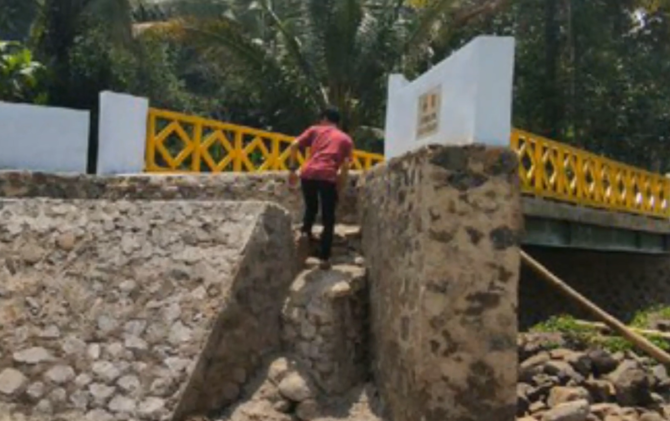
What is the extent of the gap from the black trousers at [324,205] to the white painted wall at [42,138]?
13.2 feet

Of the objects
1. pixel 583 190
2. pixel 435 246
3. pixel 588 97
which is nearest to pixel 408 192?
pixel 435 246

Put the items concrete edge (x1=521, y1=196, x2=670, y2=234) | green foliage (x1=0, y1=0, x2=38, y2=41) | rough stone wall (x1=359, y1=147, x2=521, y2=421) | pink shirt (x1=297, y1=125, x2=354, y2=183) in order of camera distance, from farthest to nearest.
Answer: green foliage (x1=0, y1=0, x2=38, y2=41) < concrete edge (x1=521, y1=196, x2=670, y2=234) < pink shirt (x1=297, y1=125, x2=354, y2=183) < rough stone wall (x1=359, y1=147, x2=521, y2=421)

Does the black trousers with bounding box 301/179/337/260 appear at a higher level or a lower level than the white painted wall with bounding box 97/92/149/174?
lower

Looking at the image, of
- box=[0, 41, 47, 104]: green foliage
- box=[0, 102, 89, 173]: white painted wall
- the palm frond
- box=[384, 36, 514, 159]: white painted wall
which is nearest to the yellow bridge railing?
box=[0, 102, 89, 173]: white painted wall

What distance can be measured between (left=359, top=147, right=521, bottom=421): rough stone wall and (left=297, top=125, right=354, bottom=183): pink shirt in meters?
1.27

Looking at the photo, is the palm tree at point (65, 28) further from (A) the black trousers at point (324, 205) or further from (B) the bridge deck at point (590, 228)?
(A) the black trousers at point (324, 205)

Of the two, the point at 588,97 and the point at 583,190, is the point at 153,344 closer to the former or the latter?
the point at 583,190

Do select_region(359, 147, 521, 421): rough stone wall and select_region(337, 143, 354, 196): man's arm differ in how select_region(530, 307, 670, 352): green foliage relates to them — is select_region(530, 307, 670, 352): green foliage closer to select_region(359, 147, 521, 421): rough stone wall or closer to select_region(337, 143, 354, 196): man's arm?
select_region(337, 143, 354, 196): man's arm

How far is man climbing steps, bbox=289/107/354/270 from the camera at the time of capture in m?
8.18

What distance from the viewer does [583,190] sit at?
14180 millimetres

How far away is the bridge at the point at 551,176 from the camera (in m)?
11.6

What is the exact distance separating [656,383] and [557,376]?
5.15 ft

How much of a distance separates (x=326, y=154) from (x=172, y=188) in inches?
94.4

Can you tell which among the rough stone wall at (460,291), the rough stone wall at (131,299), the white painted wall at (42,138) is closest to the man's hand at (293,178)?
the rough stone wall at (131,299)
